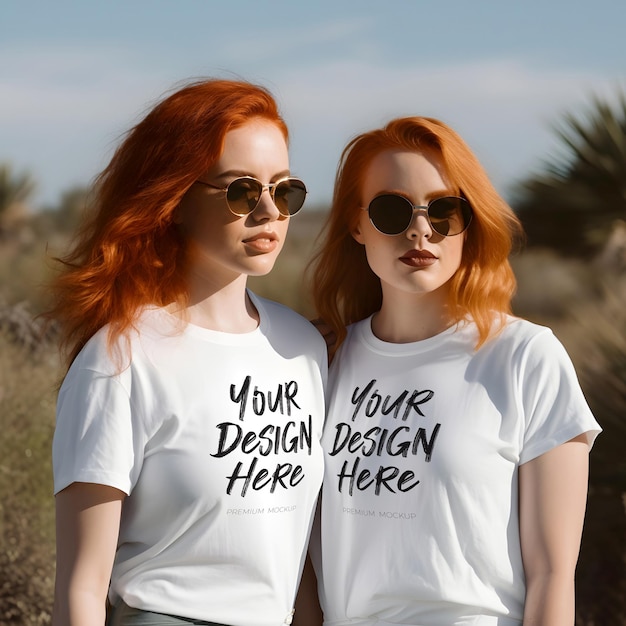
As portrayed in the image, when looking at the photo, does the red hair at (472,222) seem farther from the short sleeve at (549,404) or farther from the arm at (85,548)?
the arm at (85,548)

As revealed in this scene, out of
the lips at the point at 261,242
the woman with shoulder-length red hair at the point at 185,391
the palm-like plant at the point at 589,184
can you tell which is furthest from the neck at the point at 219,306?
the palm-like plant at the point at 589,184

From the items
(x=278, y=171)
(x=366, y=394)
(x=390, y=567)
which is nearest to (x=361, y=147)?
(x=278, y=171)

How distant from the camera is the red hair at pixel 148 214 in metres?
2.49

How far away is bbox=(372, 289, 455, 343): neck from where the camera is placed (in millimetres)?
2758

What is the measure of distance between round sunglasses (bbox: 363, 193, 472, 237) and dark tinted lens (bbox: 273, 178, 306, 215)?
0.19m

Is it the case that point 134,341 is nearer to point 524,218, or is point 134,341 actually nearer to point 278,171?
point 278,171

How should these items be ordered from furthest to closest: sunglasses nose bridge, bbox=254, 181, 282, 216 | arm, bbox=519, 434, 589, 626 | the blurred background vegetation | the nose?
the blurred background vegetation → the nose → sunglasses nose bridge, bbox=254, 181, 282, 216 → arm, bbox=519, 434, 589, 626

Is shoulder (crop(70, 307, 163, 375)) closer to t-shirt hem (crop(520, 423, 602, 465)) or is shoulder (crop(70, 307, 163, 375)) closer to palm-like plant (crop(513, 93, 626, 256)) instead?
t-shirt hem (crop(520, 423, 602, 465))

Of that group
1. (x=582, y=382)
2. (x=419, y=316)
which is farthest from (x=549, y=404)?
(x=582, y=382)

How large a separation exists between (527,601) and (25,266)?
11787mm

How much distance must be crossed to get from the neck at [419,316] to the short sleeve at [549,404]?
0.97 ft

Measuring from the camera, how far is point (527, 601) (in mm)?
2471

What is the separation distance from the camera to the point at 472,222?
109 inches

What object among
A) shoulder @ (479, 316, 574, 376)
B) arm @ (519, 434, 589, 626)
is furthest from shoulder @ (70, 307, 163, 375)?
arm @ (519, 434, 589, 626)
